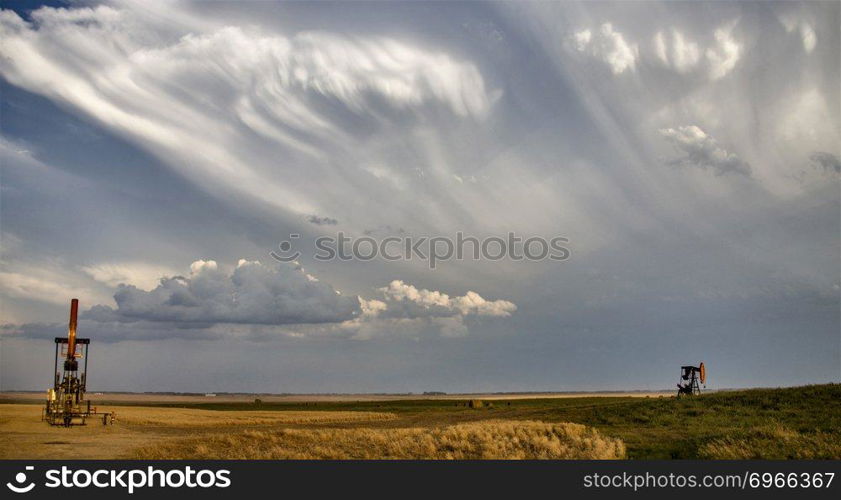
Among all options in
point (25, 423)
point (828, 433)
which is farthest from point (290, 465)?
point (25, 423)

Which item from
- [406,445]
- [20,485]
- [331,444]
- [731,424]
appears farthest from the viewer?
[731,424]

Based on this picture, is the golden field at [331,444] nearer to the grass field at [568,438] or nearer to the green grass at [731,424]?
the grass field at [568,438]

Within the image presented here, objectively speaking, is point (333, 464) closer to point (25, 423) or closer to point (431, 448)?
point (431, 448)

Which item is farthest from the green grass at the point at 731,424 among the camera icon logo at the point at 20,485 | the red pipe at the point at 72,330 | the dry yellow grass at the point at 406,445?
the red pipe at the point at 72,330

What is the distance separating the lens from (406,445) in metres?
37.8

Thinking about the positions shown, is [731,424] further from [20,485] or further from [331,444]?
[20,485]

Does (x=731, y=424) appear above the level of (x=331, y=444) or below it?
above

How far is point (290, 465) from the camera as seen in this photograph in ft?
74.8

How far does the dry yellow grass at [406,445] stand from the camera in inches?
1364

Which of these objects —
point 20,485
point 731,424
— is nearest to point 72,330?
point 20,485

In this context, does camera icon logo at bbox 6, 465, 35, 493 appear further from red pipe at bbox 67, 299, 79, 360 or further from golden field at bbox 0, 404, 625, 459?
red pipe at bbox 67, 299, 79, 360

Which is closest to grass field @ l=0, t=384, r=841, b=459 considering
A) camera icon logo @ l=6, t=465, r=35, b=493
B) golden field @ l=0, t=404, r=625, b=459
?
golden field @ l=0, t=404, r=625, b=459

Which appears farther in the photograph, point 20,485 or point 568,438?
point 568,438

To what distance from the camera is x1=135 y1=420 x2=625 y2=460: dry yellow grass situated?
34656 mm
